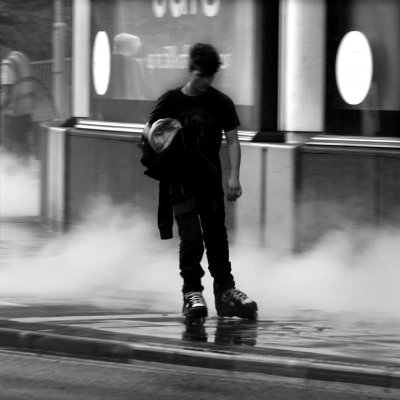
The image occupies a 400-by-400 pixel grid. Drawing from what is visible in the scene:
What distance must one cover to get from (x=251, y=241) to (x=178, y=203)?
11.1 feet

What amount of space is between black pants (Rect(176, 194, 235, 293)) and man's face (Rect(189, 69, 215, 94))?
0.67 m

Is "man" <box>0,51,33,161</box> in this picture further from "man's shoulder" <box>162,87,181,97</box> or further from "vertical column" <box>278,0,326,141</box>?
"man's shoulder" <box>162,87,181,97</box>

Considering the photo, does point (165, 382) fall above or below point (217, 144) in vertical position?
below

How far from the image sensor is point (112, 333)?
772 centimetres

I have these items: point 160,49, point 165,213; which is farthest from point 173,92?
point 160,49

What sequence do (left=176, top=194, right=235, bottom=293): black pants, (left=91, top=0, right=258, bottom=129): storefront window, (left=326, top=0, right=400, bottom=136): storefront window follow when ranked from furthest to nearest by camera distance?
(left=91, top=0, right=258, bottom=129): storefront window < (left=326, top=0, right=400, bottom=136): storefront window < (left=176, top=194, right=235, bottom=293): black pants

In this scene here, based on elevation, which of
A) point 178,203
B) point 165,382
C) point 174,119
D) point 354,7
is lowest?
point 165,382

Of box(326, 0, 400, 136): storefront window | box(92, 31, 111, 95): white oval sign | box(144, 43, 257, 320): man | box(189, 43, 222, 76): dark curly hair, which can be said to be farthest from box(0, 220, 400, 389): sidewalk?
box(92, 31, 111, 95): white oval sign

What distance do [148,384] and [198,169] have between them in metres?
1.94

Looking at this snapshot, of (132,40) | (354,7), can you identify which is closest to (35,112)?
(132,40)

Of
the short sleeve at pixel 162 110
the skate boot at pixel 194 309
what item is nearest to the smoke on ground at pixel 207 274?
the skate boot at pixel 194 309

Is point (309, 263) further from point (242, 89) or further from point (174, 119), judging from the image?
point (174, 119)

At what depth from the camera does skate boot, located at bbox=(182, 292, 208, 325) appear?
27.1 feet

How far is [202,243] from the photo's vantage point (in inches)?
333
